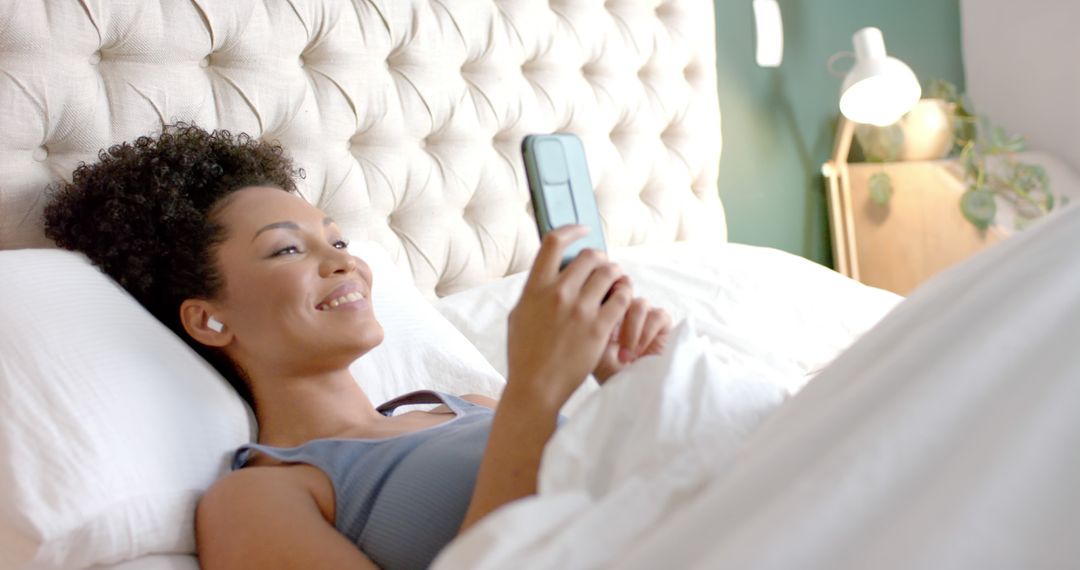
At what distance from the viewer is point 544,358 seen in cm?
80

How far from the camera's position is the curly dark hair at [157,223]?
1.21 m

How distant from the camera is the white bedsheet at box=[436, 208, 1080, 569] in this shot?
0.50m

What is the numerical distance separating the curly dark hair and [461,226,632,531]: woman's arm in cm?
51

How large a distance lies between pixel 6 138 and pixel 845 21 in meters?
2.50

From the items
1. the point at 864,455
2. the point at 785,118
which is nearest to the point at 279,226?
the point at 864,455

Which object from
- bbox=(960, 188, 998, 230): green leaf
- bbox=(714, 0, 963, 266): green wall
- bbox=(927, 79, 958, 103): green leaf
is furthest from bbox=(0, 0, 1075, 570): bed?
bbox=(927, 79, 958, 103): green leaf

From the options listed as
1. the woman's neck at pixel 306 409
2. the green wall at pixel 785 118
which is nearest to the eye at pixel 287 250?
the woman's neck at pixel 306 409

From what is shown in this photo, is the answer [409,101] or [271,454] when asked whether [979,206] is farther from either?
[271,454]

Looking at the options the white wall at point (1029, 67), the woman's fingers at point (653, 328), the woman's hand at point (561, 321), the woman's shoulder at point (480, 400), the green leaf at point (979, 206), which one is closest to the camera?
the woman's hand at point (561, 321)

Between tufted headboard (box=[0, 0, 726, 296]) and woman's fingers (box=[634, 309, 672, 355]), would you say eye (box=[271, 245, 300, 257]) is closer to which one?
tufted headboard (box=[0, 0, 726, 296])

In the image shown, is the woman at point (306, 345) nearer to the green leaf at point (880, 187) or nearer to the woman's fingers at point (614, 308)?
the woman's fingers at point (614, 308)

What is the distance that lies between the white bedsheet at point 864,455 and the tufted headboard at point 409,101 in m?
0.92

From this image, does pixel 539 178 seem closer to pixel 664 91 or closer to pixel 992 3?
pixel 664 91

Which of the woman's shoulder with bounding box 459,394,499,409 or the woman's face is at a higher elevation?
the woman's face
